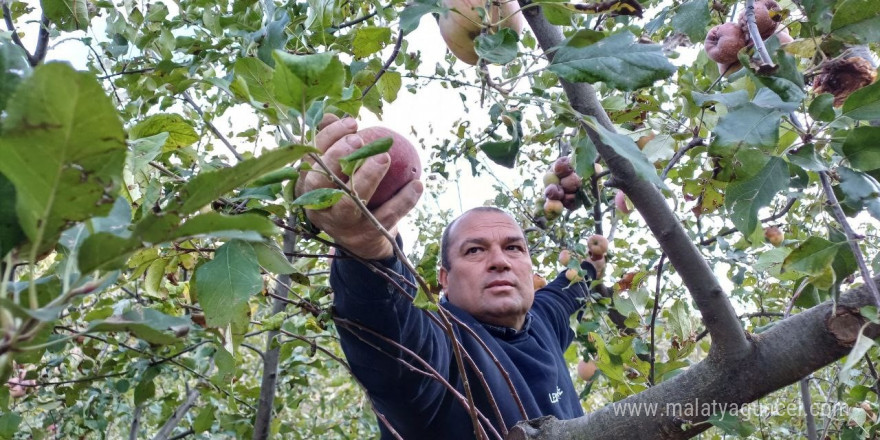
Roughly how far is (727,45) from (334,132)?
3.57 feet

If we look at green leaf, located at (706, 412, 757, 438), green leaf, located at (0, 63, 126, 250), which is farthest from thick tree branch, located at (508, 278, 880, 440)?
green leaf, located at (0, 63, 126, 250)

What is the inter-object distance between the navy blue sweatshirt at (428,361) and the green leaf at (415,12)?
19.5 inches

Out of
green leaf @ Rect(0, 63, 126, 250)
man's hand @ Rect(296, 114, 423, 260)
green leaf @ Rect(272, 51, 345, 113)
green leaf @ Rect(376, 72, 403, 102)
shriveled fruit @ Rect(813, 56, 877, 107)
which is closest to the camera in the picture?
green leaf @ Rect(0, 63, 126, 250)

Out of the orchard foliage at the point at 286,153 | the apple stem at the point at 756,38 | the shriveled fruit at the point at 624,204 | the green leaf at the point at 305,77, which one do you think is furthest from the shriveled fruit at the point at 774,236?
the green leaf at the point at 305,77

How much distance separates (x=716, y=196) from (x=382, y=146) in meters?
1.21

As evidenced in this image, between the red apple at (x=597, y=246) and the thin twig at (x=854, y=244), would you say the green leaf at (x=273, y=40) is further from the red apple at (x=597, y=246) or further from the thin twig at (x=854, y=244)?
the red apple at (x=597, y=246)

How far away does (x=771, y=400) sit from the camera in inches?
144

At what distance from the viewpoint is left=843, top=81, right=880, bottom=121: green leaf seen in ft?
3.06

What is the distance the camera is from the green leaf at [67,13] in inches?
60.2

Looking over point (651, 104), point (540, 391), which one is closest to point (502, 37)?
point (651, 104)

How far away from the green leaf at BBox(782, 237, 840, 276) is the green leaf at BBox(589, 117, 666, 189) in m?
0.24

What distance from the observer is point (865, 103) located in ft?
3.09

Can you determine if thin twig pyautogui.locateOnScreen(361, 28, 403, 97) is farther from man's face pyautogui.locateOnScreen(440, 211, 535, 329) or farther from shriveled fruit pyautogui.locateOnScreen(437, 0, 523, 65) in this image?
man's face pyautogui.locateOnScreen(440, 211, 535, 329)

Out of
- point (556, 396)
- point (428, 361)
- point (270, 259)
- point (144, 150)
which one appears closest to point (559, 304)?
point (556, 396)
